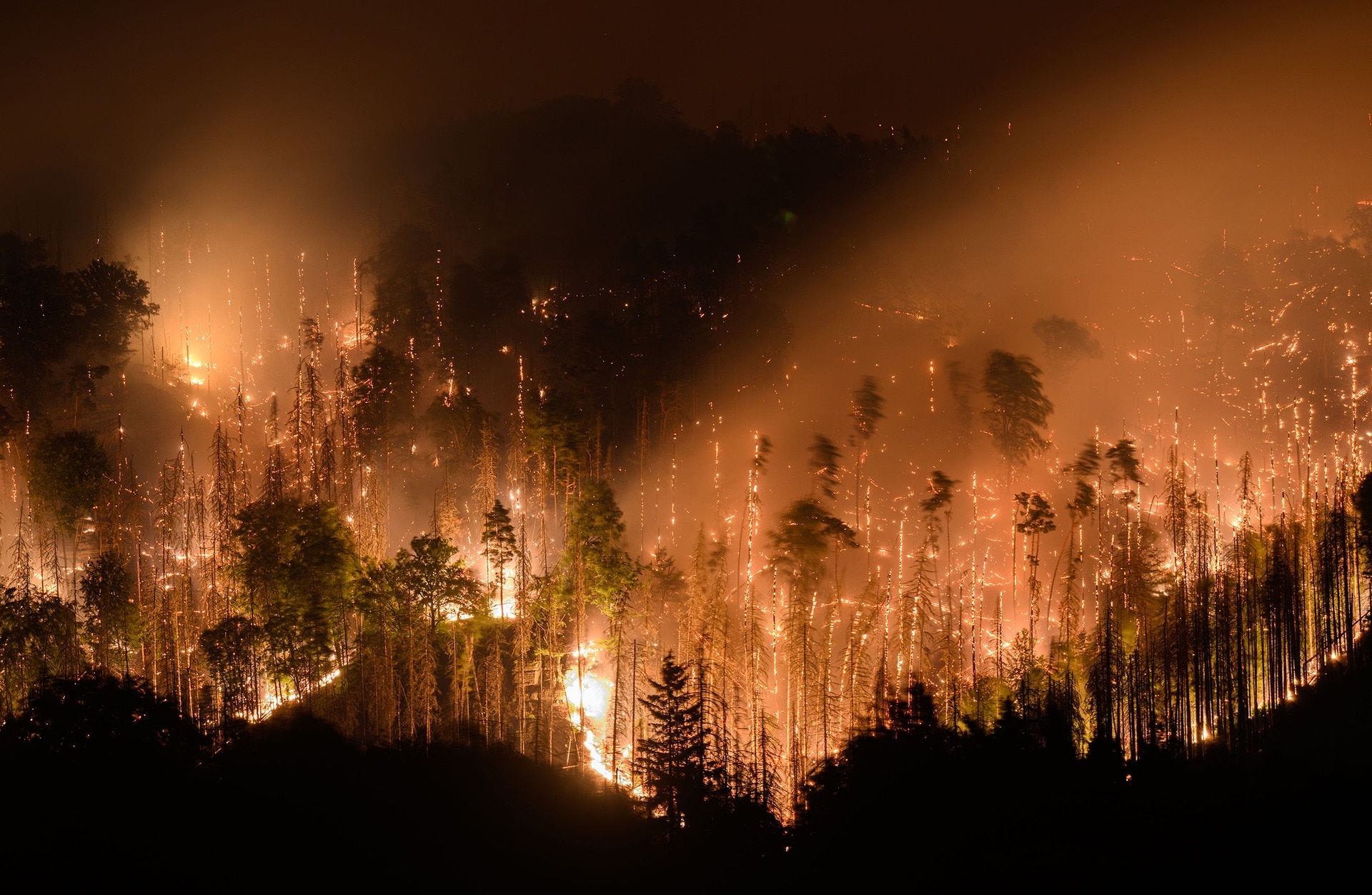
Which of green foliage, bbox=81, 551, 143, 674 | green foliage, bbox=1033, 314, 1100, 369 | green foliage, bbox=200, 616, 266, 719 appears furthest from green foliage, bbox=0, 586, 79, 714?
green foliage, bbox=1033, 314, 1100, 369

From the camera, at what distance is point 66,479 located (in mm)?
37062

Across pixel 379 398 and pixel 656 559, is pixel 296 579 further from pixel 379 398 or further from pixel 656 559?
pixel 379 398

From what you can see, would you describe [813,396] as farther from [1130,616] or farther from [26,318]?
[26,318]

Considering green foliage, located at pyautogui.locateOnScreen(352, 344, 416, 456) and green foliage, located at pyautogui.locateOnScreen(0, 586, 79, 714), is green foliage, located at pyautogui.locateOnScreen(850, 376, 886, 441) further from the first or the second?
green foliage, located at pyautogui.locateOnScreen(0, 586, 79, 714)

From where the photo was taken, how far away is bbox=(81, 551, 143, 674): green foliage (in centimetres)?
3262

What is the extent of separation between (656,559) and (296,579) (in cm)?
1497

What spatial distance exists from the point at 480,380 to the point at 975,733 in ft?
134

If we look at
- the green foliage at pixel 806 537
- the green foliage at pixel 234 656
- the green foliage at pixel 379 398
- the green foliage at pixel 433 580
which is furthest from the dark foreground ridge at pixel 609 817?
the green foliage at pixel 379 398

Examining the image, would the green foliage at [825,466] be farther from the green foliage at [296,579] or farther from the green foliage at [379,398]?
the green foliage at [296,579]

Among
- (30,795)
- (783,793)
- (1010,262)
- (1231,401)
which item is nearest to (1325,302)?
(1231,401)

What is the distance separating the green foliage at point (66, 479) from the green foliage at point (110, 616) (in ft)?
15.9

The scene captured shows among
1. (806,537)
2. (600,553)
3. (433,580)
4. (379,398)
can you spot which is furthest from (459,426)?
(806,537)

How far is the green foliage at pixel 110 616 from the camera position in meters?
32.6

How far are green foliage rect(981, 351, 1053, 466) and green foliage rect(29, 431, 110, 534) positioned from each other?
42.4 m
